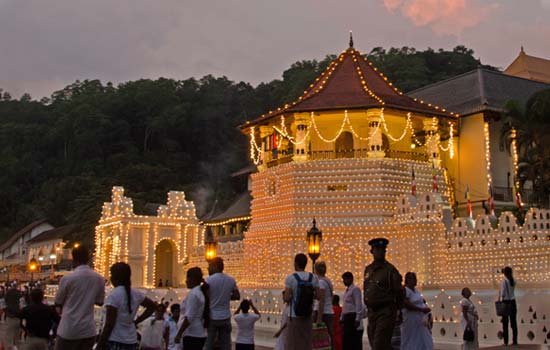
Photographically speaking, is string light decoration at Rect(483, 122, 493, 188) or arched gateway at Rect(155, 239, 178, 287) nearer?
string light decoration at Rect(483, 122, 493, 188)

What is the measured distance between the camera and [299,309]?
28.5 feet

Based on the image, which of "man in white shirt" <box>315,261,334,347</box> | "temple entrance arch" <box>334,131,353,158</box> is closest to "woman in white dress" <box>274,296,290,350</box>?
"man in white shirt" <box>315,261,334,347</box>

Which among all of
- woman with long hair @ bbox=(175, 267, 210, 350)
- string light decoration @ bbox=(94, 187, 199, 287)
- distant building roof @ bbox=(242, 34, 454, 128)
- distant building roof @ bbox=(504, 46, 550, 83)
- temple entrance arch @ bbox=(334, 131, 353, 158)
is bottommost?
woman with long hair @ bbox=(175, 267, 210, 350)

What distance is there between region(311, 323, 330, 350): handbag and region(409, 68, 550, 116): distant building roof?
22.2 metres

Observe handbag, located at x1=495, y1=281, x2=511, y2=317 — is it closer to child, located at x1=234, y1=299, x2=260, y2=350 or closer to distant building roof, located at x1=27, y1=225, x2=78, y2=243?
child, located at x1=234, y1=299, x2=260, y2=350

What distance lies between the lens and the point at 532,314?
15141mm

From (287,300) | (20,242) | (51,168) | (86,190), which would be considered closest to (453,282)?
(287,300)

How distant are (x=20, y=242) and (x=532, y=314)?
6226cm

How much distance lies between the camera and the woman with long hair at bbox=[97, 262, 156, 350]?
278 inches

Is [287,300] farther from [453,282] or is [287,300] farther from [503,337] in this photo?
[453,282]

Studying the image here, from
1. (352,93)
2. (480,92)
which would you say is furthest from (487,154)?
(352,93)

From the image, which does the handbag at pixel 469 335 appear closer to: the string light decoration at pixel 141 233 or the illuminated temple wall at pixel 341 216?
the illuminated temple wall at pixel 341 216

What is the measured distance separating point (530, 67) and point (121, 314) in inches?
1674

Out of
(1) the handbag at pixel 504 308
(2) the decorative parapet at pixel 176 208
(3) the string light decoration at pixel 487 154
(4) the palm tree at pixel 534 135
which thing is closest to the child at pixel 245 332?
(1) the handbag at pixel 504 308
